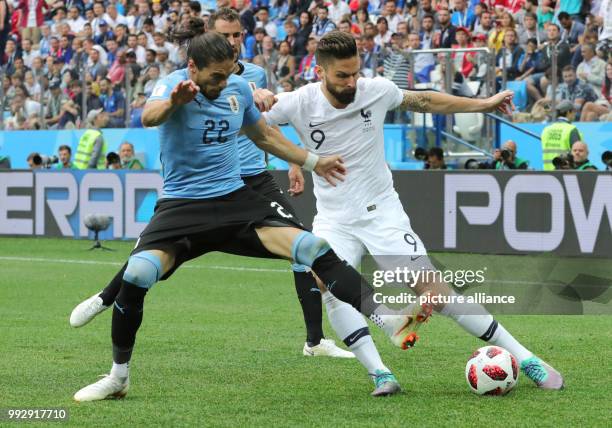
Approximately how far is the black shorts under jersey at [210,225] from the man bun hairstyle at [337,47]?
971 millimetres

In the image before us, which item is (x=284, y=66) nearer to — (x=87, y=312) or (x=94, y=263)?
(x=94, y=263)

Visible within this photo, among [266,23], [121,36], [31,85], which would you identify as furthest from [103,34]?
[266,23]

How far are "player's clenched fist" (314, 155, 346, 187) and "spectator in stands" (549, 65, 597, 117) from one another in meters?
11.1

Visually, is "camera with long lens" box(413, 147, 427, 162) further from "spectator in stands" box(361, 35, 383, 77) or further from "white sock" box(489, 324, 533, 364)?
"white sock" box(489, 324, 533, 364)

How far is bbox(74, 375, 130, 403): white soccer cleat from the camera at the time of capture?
663cm

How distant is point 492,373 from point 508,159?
10.6 metres

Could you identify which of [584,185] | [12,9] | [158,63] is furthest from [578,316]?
[12,9]

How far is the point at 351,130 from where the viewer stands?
7.48 metres

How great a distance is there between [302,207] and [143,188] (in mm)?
2824

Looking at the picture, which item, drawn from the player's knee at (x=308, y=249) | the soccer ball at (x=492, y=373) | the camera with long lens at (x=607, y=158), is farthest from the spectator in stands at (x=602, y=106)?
the player's knee at (x=308, y=249)

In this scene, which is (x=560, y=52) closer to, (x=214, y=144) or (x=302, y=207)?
(x=302, y=207)

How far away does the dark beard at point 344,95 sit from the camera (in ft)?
23.9

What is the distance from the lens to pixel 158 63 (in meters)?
22.0
